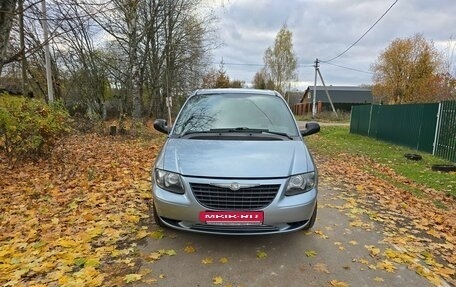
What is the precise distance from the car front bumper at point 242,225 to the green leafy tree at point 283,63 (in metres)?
55.3

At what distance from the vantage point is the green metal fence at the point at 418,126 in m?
10.8

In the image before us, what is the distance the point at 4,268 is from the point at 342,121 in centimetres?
3774

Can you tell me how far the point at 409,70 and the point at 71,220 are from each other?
37.5 m

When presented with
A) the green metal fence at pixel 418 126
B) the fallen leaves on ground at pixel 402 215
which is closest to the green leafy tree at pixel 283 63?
the green metal fence at pixel 418 126

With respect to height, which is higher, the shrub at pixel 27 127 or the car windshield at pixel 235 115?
the car windshield at pixel 235 115

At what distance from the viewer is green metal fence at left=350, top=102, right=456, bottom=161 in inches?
427

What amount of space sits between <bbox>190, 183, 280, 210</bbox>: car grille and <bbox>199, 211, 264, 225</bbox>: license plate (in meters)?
0.05

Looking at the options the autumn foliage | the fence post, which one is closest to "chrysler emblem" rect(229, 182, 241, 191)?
the fence post

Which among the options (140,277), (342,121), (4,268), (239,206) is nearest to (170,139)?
(239,206)

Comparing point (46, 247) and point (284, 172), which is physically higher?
point (284, 172)

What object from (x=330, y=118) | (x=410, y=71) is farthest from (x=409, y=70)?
(x=330, y=118)

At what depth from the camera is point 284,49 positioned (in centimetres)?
5738

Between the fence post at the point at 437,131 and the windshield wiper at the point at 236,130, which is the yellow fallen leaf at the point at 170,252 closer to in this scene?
the windshield wiper at the point at 236,130

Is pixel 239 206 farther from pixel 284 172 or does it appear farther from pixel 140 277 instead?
pixel 140 277
